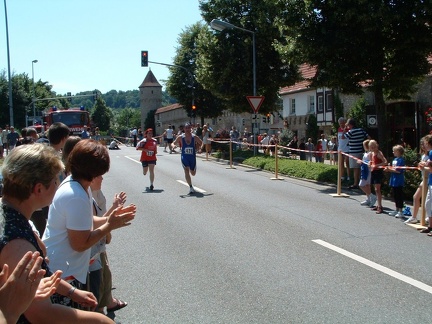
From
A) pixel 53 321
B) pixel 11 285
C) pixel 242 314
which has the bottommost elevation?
pixel 242 314

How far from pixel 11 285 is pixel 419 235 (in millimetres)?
8246

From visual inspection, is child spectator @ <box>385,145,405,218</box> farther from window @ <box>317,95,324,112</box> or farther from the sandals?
window @ <box>317,95,324,112</box>

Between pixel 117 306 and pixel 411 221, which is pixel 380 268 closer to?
pixel 117 306

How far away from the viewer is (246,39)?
28984mm

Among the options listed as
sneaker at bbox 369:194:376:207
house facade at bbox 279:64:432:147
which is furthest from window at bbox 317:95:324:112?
sneaker at bbox 369:194:376:207

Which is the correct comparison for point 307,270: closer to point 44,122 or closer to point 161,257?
point 161,257

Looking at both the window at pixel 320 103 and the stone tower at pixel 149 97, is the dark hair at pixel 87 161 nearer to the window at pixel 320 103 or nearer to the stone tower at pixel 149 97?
the window at pixel 320 103

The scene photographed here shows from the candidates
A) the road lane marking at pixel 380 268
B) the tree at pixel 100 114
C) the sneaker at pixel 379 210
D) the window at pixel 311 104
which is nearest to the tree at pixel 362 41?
the sneaker at pixel 379 210

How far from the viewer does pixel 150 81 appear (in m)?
120

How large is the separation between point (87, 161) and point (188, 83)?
4659 centimetres

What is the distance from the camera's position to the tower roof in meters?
119

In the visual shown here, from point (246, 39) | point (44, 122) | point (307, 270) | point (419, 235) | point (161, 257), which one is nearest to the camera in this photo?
point (307, 270)

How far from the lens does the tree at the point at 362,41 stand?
605 inches

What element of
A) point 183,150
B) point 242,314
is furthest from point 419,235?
point 183,150
